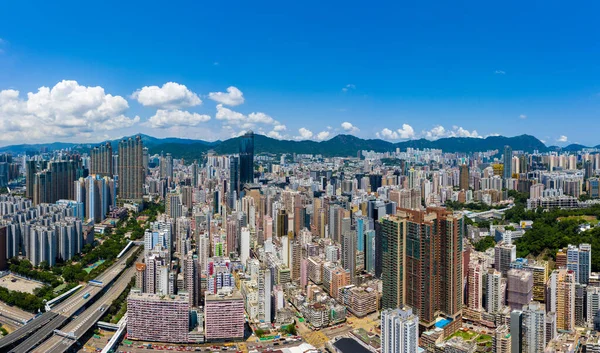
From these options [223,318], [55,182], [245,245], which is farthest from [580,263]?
[55,182]

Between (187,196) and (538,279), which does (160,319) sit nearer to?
(538,279)

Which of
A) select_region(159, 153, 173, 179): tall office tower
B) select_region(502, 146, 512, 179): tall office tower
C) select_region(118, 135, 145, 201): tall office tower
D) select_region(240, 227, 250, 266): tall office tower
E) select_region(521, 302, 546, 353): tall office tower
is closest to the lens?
select_region(521, 302, 546, 353): tall office tower

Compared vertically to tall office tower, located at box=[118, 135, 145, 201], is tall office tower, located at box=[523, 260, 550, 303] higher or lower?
lower

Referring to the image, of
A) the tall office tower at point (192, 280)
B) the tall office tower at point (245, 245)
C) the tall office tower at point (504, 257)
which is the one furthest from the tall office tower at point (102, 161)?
the tall office tower at point (504, 257)

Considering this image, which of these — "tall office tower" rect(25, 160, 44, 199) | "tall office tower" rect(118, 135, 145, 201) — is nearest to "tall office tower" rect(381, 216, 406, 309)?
"tall office tower" rect(25, 160, 44, 199)

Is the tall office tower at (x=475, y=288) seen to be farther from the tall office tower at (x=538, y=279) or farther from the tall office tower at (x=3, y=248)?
the tall office tower at (x=3, y=248)

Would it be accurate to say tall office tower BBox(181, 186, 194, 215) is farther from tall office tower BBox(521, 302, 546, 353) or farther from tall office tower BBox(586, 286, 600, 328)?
tall office tower BBox(521, 302, 546, 353)
